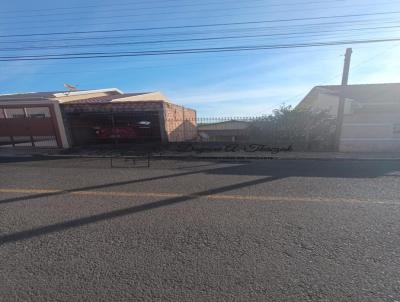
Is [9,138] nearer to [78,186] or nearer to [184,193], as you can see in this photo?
[78,186]

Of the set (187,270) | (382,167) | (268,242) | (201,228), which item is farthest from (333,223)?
(382,167)

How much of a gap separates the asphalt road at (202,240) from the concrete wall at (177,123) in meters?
7.63

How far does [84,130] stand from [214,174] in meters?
10.0

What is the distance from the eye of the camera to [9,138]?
12781 mm

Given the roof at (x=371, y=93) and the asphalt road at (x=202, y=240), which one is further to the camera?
the roof at (x=371, y=93)

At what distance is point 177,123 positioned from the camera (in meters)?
15.4

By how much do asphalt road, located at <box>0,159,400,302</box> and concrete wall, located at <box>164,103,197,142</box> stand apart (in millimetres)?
7634

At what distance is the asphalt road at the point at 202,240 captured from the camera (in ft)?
7.15

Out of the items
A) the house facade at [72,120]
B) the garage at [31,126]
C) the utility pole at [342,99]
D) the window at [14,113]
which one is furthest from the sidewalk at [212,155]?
the window at [14,113]

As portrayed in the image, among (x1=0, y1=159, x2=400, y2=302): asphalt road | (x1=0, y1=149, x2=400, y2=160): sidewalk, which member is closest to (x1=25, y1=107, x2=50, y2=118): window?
(x1=0, y1=149, x2=400, y2=160): sidewalk

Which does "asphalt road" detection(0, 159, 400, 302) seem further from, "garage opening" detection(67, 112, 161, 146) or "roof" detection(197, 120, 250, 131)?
"roof" detection(197, 120, 250, 131)

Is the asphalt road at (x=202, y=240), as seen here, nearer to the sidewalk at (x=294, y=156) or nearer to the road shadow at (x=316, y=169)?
the road shadow at (x=316, y=169)

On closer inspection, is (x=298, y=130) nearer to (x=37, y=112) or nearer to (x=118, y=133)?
(x=118, y=133)

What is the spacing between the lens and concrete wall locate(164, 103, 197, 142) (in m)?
13.1
